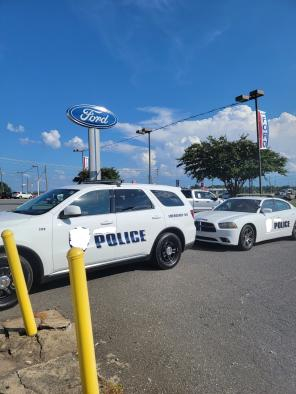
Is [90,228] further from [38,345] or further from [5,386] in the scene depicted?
[5,386]

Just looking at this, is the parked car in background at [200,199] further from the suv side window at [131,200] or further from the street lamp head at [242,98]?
the suv side window at [131,200]

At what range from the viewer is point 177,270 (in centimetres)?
704

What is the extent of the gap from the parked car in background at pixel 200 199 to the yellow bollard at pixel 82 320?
18260mm

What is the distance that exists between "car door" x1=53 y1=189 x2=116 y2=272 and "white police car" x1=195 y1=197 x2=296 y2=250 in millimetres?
4065

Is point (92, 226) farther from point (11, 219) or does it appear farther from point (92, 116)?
point (92, 116)

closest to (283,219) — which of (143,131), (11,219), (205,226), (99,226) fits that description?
(205,226)

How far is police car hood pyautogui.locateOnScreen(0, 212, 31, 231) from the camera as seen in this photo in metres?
4.93

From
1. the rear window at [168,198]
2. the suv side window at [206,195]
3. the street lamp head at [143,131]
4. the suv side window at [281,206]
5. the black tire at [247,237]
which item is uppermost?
the street lamp head at [143,131]

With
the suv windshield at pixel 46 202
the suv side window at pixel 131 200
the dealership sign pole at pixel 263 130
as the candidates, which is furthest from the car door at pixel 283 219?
the suv windshield at pixel 46 202

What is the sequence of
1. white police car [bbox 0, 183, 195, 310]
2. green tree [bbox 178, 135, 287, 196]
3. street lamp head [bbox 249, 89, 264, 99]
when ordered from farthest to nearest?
1. green tree [bbox 178, 135, 287, 196]
2. street lamp head [bbox 249, 89, 264, 99]
3. white police car [bbox 0, 183, 195, 310]

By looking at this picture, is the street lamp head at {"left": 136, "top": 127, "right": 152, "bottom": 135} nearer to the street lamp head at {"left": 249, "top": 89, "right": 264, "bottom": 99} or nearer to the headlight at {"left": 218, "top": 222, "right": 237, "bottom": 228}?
the street lamp head at {"left": 249, "top": 89, "right": 264, "bottom": 99}

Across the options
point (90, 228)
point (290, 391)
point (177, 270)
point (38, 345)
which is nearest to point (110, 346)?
point (38, 345)

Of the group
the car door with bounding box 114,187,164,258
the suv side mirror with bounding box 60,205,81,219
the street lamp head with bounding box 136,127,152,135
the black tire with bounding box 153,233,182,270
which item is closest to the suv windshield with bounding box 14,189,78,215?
the suv side mirror with bounding box 60,205,81,219

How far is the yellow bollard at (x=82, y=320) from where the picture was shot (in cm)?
237
